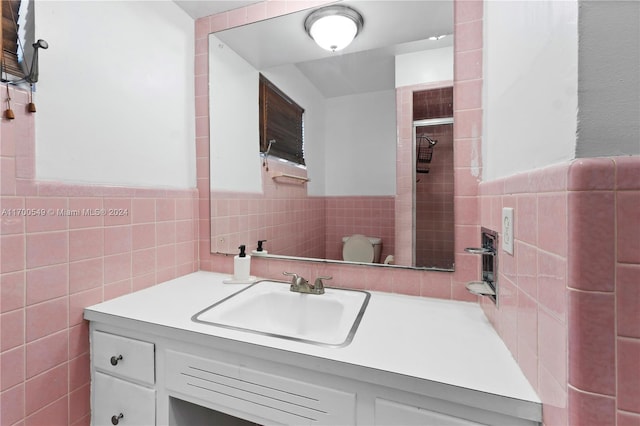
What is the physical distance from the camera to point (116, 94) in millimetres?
1103

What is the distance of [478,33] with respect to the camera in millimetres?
1028

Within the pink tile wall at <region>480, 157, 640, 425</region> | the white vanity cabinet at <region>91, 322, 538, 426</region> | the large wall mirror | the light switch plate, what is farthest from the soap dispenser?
the pink tile wall at <region>480, 157, 640, 425</region>

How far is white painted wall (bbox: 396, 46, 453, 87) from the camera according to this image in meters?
1.07

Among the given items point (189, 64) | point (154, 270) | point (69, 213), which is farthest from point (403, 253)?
point (189, 64)

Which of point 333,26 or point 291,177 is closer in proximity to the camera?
point 333,26

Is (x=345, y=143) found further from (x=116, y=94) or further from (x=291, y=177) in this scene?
(x=116, y=94)

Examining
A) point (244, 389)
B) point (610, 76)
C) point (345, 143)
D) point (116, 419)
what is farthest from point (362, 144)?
point (116, 419)

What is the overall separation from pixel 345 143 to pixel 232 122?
0.61 meters

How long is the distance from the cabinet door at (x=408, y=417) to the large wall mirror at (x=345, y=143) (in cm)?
57

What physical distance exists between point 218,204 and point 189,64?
72 cm

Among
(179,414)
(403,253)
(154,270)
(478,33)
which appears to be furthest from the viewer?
(154,270)

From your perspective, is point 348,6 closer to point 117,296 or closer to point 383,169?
point 383,169

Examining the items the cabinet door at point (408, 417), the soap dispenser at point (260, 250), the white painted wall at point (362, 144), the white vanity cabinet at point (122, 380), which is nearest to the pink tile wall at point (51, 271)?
the white vanity cabinet at point (122, 380)

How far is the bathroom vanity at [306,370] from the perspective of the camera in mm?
607
